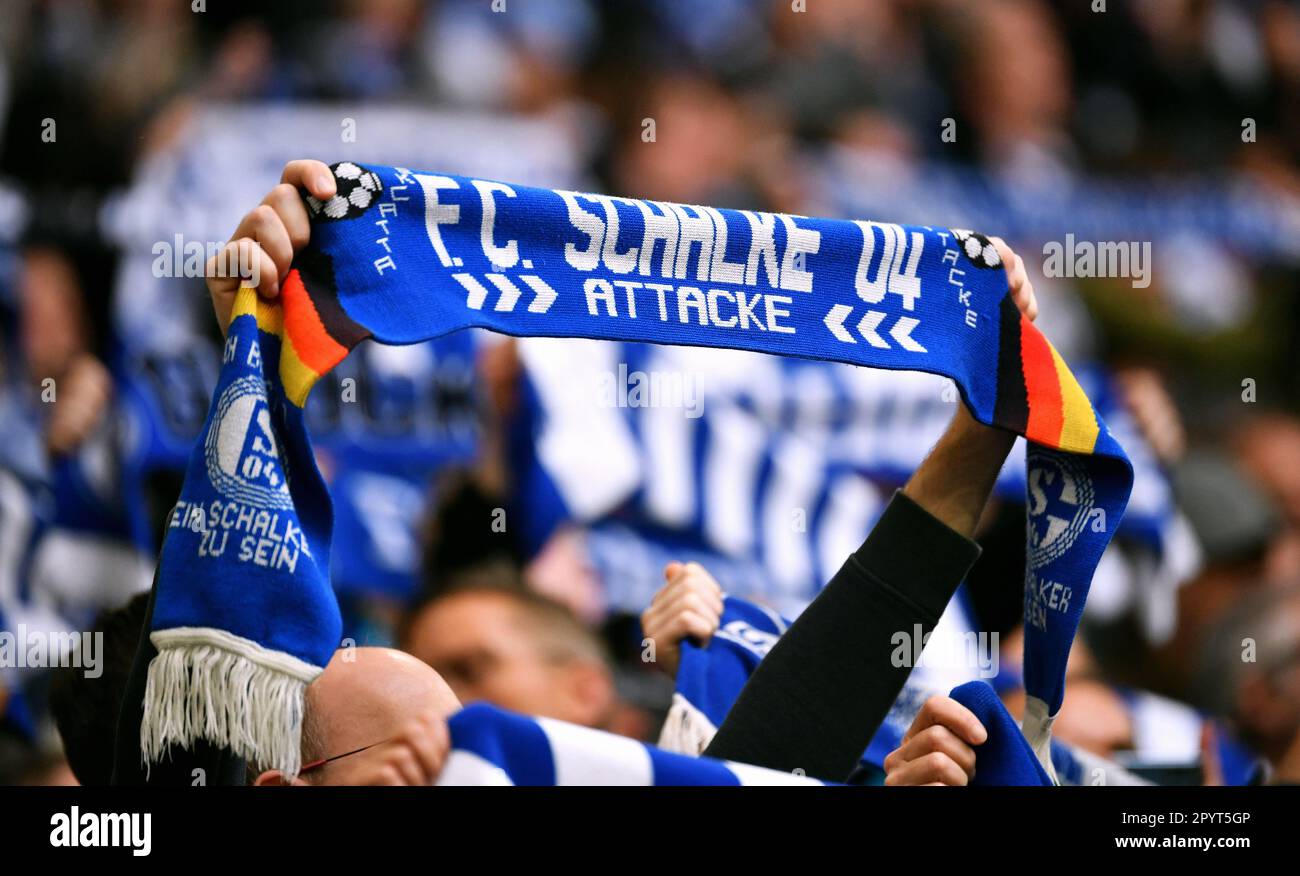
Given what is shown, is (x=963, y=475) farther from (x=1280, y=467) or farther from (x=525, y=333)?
(x=1280, y=467)

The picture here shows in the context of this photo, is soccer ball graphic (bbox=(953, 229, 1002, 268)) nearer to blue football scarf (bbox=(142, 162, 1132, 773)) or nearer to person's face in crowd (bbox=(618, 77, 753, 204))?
blue football scarf (bbox=(142, 162, 1132, 773))

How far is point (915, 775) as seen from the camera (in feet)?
4.66

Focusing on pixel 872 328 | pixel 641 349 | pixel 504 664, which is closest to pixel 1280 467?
pixel 641 349

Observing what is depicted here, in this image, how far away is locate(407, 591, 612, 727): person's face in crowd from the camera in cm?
315

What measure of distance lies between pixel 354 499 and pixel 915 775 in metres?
2.45

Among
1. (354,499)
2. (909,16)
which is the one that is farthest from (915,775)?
(909,16)

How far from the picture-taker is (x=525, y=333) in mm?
1599

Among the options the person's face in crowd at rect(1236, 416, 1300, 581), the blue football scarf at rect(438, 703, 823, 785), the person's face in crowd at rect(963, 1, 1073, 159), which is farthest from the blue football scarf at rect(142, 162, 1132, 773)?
the person's face in crowd at rect(963, 1, 1073, 159)

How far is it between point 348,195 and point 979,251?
722 mm

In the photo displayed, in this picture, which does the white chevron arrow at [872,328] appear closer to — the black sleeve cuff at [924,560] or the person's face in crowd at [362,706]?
the black sleeve cuff at [924,560]

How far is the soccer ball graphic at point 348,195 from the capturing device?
5.06 ft

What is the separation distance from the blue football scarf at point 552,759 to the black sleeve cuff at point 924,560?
0.41 m

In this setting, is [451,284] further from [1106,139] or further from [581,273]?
[1106,139]
